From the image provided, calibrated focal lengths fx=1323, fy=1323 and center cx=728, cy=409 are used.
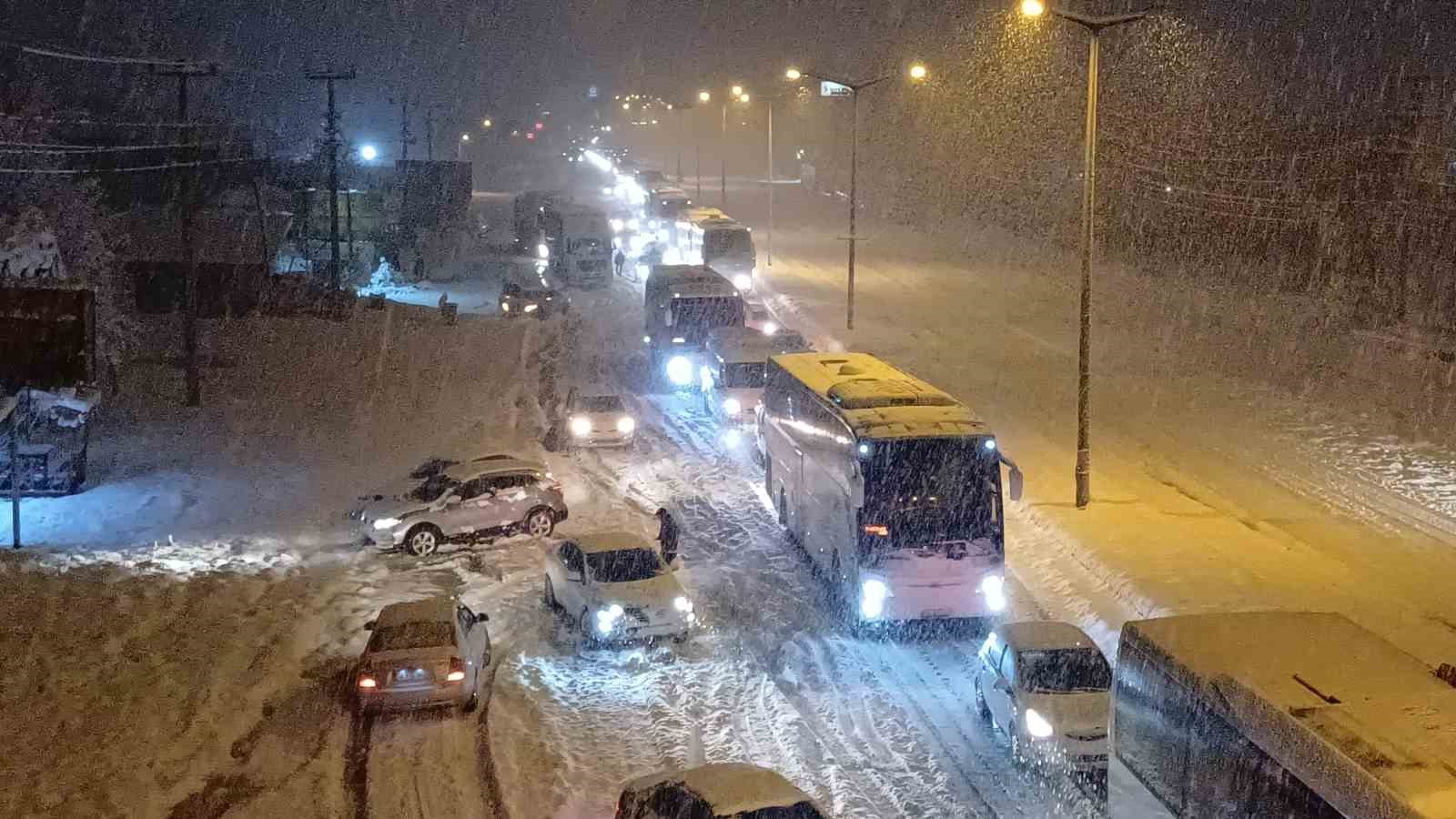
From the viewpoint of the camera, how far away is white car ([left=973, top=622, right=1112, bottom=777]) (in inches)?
516

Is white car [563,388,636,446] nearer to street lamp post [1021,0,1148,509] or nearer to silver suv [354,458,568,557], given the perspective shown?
silver suv [354,458,568,557]

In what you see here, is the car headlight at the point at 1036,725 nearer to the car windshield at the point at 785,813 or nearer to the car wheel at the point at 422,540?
the car windshield at the point at 785,813

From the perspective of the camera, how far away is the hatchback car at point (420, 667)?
14.8m

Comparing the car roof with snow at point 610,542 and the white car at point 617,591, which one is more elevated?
the car roof with snow at point 610,542

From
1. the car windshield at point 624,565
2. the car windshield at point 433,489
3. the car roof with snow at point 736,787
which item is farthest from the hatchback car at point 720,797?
the car windshield at point 433,489

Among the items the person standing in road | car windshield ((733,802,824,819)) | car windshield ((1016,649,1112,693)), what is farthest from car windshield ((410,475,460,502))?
car windshield ((733,802,824,819))

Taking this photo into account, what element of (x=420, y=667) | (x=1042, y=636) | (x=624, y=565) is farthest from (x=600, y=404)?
(x=1042, y=636)

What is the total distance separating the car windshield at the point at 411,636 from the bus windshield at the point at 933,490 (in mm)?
5606

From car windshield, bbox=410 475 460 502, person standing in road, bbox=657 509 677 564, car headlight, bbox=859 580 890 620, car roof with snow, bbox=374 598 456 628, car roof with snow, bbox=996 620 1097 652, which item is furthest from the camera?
car windshield, bbox=410 475 460 502

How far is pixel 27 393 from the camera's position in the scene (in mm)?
26750

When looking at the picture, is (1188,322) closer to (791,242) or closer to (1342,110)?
(1342,110)

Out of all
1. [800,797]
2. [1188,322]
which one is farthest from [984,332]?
[800,797]

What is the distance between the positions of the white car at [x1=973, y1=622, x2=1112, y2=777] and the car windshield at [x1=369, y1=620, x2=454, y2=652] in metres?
6.19

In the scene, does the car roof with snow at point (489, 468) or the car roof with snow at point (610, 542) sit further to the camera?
the car roof with snow at point (489, 468)
